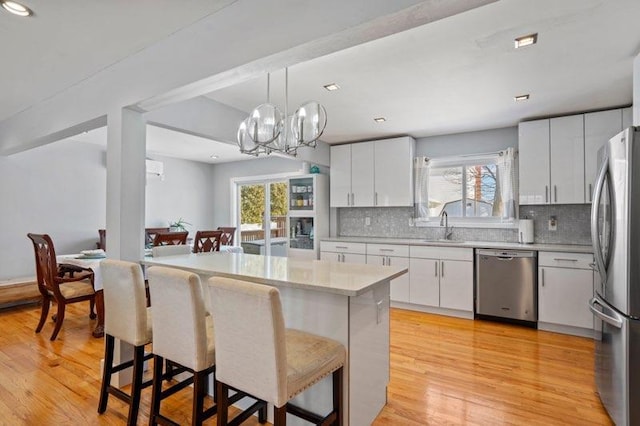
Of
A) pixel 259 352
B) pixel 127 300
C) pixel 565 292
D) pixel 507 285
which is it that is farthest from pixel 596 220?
pixel 127 300

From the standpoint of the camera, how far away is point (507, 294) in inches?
150

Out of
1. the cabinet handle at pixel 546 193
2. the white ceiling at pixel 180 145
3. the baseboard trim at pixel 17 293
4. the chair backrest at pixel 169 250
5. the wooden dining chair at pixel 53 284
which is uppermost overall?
the white ceiling at pixel 180 145

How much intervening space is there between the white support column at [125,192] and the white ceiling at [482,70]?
0.94 metres

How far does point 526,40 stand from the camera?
2213 mm

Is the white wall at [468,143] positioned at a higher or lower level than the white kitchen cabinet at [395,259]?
higher

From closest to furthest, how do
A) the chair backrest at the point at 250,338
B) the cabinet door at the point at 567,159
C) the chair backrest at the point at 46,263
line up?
the chair backrest at the point at 250,338 → the chair backrest at the point at 46,263 → the cabinet door at the point at 567,159

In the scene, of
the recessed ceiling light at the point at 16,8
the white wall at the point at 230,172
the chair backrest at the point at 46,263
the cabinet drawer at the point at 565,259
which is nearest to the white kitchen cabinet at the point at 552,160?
the cabinet drawer at the point at 565,259

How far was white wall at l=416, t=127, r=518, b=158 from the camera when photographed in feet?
14.2

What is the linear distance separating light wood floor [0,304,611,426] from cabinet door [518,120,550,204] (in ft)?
5.07

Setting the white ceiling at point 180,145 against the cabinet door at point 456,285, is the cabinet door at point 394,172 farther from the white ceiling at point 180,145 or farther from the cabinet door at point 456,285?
the white ceiling at point 180,145

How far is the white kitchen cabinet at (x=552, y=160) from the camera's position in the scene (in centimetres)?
368

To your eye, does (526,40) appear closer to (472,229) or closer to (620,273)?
(620,273)

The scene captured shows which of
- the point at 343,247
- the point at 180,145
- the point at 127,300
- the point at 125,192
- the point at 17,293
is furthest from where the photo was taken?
the point at 180,145

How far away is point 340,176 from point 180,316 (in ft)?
12.5
